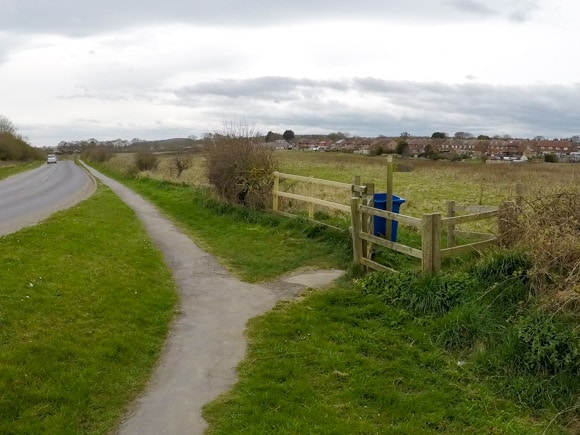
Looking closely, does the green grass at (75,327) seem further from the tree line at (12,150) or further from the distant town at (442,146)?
the tree line at (12,150)

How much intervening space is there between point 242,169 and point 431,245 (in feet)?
30.9

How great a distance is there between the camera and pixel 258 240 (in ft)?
40.4

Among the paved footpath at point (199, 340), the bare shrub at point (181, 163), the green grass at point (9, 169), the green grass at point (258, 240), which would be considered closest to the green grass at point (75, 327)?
the paved footpath at point (199, 340)

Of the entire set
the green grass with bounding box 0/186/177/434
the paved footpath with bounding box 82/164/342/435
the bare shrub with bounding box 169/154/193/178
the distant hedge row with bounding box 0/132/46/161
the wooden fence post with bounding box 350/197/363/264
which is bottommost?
the paved footpath with bounding box 82/164/342/435

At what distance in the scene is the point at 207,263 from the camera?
412 inches

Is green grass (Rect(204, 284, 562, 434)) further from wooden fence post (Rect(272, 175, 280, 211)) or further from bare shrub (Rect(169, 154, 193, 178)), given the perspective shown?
bare shrub (Rect(169, 154, 193, 178))

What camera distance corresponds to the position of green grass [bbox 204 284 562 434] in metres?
4.38

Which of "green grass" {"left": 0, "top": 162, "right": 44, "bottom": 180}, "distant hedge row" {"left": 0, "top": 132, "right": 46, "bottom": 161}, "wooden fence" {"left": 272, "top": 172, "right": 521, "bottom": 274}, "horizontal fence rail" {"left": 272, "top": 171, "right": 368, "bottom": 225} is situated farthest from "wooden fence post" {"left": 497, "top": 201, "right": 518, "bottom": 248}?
"distant hedge row" {"left": 0, "top": 132, "right": 46, "bottom": 161}

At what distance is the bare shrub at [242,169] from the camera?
50.2 feet

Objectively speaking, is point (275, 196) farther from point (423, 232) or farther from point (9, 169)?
point (9, 169)

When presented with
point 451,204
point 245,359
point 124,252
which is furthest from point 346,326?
point 124,252

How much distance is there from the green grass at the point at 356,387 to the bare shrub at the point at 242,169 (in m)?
8.83

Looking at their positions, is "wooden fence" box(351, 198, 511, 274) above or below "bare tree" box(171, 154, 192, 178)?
below

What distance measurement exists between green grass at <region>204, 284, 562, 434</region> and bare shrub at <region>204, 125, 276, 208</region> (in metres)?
8.83
